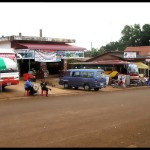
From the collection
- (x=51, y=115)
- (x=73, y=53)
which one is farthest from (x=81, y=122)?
(x=73, y=53)

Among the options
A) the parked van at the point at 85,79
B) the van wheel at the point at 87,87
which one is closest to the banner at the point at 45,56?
the parked van at the point at 85,79

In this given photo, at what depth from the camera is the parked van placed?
→ 2739cm

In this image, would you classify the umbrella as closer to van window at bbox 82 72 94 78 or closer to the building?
van window at bbox 82 72 94 78

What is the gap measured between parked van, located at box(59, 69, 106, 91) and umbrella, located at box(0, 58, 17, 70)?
21.7 ft

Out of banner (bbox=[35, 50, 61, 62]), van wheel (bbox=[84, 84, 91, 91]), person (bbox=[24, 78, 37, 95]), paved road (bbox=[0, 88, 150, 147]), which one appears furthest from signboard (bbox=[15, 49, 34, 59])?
paved road (bbox=[0, 88, 150, 147])

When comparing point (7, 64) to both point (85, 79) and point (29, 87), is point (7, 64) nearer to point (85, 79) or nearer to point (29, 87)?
point (29, 87)

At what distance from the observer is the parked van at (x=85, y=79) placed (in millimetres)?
27386

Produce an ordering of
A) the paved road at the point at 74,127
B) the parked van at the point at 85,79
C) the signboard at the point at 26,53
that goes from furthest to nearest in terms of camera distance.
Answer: the signboard at the point at 26,53, the parked van at the point at 85,79, the paved road at the point at 74,127

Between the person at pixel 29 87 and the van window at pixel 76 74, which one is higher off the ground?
the van window at pixel 76 74

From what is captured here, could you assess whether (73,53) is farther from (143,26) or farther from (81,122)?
(143,26)

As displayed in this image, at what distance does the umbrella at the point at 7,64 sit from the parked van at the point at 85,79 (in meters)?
6.62

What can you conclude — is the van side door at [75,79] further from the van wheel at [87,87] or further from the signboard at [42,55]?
the signboard at [42,55]

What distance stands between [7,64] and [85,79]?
747 centimetres

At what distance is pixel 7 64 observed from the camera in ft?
74.7
